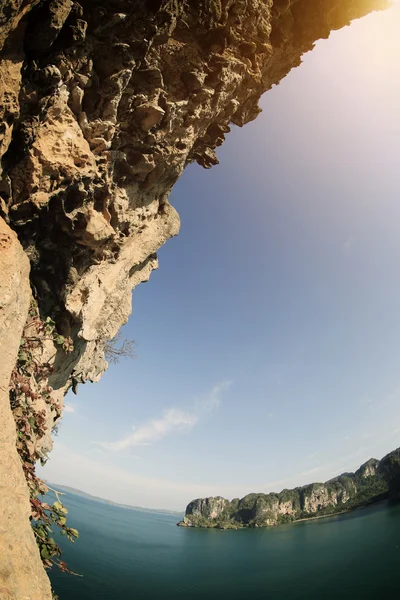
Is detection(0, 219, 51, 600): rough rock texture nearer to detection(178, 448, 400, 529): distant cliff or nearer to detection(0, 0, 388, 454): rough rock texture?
detection(0, 0, 388, 454): rough rock texture

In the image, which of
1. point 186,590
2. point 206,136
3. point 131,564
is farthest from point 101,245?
point 131,564

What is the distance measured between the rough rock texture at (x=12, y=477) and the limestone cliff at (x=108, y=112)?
0.50 m

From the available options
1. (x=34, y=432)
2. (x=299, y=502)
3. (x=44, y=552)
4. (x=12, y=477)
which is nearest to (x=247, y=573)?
(x=44, y=552)

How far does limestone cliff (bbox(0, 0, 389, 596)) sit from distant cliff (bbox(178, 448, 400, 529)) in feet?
422

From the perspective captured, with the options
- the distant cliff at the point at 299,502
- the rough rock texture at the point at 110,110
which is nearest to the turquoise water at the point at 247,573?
the rough rock texture at the point at 110,110

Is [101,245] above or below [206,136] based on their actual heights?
below

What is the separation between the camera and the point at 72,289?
9.87m

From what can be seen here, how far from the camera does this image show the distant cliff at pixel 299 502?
115500 mm

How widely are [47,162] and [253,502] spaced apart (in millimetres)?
161286

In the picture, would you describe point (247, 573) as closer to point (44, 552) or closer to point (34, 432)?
point (44, 552)

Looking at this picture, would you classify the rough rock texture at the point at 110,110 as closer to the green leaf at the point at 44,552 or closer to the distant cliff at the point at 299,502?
the green leaf at the point at 44,552

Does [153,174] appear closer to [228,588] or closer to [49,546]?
[49,546]

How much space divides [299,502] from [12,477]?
16428 centimetres

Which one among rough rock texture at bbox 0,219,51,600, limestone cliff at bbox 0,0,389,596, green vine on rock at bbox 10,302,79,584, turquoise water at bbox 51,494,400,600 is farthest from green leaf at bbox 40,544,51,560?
turquoise water at bbox 51,494,400,600
